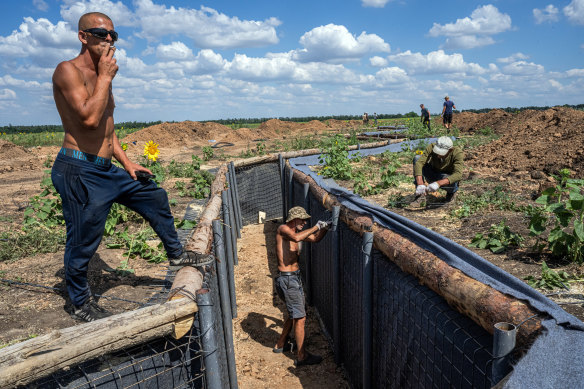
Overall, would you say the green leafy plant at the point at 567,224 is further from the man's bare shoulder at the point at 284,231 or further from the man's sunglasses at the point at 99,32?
the man's sunglasses at the point at 99,32

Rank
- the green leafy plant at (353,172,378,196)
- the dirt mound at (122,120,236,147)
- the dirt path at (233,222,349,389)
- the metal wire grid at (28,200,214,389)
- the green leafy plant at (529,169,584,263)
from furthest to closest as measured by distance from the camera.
→ 1. the dirt mound at (122,120,236,147)
2. the green leafy plant at (353,172,378,196)
3. the dirt path at (233,222,349,389)
4. the green leafy plant at (529,169,584,263)
5. the metal wire grid at (28,200,214,389)

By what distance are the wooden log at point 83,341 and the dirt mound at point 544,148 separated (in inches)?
372

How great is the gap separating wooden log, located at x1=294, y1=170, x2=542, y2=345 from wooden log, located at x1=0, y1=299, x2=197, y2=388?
3.73ft

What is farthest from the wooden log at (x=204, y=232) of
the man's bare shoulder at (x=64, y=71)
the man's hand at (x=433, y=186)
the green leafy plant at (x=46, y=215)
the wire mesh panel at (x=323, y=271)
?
the man's hand at (x=433, y=186)

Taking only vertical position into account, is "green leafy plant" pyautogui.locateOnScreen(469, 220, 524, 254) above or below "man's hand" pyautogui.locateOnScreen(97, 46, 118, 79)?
below

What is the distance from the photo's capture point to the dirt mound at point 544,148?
966cm

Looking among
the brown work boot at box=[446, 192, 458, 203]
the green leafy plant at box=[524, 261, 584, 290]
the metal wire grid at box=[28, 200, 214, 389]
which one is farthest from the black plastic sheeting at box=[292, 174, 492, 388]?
the brown work boot at box=[446, 192, 458, 203]

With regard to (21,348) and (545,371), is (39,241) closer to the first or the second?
(21,348)

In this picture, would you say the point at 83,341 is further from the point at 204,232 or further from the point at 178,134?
the point at 178,134

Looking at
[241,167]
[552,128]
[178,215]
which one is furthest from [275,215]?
[552,128]

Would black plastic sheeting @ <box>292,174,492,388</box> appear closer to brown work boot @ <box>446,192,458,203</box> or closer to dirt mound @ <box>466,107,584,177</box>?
brown work boot @ <box>446,192,458,203</box>

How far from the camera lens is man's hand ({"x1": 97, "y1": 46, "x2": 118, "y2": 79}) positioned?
9.27 feet

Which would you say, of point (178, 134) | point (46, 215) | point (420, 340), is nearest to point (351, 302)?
point (420, 340)

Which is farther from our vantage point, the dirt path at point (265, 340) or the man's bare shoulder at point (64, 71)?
the dirt path at point (265, 340)
